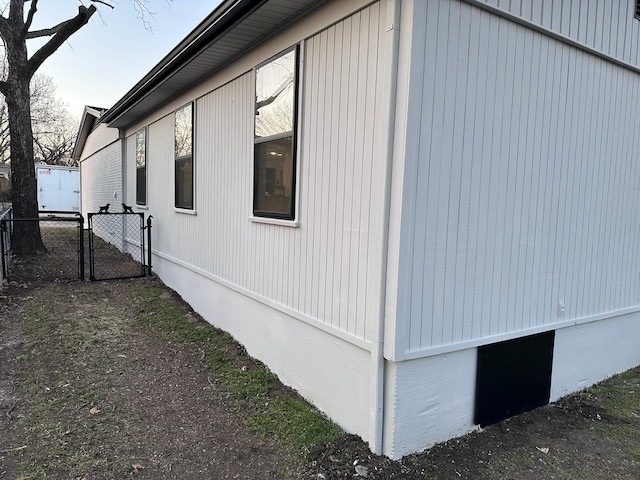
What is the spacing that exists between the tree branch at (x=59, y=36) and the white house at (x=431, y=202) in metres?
6.89

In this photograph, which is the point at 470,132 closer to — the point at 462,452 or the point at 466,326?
the point at 466,326

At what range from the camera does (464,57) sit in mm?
2730

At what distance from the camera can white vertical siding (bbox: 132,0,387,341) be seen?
2771 mm

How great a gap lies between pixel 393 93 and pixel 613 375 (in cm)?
346

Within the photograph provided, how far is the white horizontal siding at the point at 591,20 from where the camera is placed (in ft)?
9.92

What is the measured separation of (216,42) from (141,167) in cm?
492

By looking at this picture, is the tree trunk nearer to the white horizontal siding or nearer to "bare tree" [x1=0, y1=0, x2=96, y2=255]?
"bare tree" [x1=0, y1=0, x2=96, y2=255]

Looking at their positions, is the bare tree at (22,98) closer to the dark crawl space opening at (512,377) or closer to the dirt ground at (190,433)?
the dirt ground at (190,433)

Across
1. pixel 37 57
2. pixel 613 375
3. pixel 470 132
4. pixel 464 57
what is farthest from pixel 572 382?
pixel 37 57

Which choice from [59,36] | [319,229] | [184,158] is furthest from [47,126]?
[319,229]

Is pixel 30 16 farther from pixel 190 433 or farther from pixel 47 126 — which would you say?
pixel 47 126

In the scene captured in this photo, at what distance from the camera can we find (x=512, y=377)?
3236mm

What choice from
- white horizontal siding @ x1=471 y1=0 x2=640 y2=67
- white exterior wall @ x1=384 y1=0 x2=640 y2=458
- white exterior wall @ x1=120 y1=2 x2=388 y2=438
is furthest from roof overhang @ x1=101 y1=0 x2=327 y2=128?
white horizontal siding @ x1=471 y1=0 x2=640 y2=67

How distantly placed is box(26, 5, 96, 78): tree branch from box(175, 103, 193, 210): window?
16.6 ft
